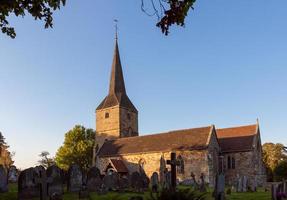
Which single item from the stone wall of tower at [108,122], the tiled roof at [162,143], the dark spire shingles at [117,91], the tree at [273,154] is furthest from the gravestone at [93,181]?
the tree at [273,154]

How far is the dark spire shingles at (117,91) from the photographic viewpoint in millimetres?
56656

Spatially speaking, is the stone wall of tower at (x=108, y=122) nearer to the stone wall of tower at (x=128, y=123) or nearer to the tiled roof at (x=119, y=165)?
the stone wall of tower at (x=128, y=123)

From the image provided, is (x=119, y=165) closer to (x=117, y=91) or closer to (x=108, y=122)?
(x=108, y=122)

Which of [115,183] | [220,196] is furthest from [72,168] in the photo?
[220,196]

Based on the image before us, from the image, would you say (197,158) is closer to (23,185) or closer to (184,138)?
(184,138)

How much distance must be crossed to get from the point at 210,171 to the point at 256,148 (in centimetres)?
699

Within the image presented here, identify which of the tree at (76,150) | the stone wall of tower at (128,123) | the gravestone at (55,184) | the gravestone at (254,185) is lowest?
the gravestone at (254,185)

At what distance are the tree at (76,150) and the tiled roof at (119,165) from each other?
13328 millimetres

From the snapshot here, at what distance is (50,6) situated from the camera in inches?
252

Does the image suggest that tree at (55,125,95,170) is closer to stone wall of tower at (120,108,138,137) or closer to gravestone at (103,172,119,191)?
stone wall of tower at (120,108,138,137)

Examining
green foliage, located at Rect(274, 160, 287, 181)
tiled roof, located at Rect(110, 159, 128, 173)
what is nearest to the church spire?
tiled roof, located at Rect(110, 159, 128, 173)

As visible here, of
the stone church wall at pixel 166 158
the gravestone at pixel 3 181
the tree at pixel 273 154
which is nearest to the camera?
the gravestone at pixel 3 181

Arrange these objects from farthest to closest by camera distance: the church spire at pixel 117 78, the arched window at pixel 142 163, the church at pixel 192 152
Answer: the church spire at pixel 117 78
the arched window at pixel 142 163
the church at pixel 192 152

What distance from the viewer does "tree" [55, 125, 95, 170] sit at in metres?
59.2
